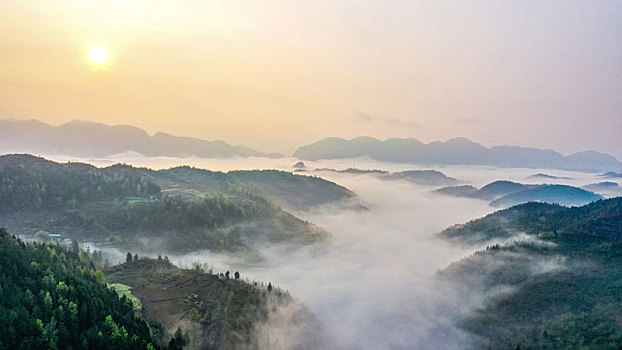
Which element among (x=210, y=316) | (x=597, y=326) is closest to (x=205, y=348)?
(x=210, y=316)

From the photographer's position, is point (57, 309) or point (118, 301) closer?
point (57, 309)

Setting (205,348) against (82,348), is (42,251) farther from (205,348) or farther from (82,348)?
(205,348)

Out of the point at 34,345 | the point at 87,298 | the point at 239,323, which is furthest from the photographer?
the point at 239,323

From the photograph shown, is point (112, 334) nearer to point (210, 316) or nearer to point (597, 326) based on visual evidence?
point (210, 316)

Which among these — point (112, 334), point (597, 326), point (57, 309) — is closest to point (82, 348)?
point (112, 334)

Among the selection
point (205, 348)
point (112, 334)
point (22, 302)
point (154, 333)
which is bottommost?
point (205, 348)

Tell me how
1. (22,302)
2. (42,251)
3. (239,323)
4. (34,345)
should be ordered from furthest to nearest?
(239,323) < (42,251) < (22,302) < (34,345)

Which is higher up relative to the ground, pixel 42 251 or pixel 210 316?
pixel 42 251
